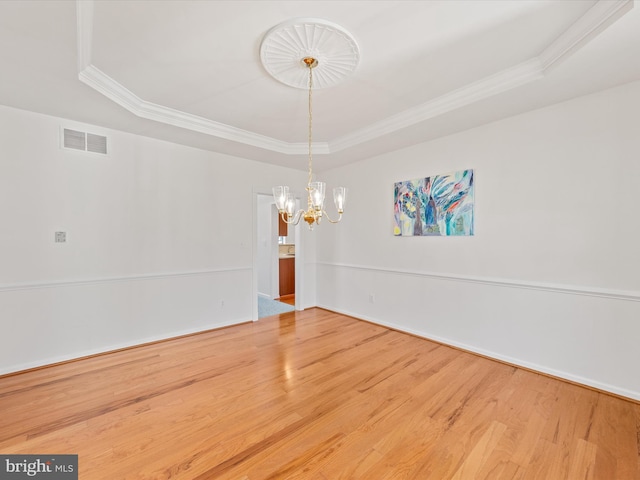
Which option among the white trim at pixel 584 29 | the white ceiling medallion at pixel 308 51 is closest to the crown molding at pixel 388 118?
the white trim at pixel 584 29

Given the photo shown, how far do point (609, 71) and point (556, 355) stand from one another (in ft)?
8.13

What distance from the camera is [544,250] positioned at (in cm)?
274

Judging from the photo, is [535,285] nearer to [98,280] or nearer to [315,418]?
[315,418]

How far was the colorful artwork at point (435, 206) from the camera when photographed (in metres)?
3.28

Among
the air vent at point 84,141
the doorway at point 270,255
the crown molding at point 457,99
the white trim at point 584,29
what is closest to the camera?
the white trim at point 584,29

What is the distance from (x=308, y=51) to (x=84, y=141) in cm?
277

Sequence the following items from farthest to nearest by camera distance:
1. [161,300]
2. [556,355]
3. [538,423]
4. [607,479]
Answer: [161,300]
[556,355]
[538,423]
[607,479]

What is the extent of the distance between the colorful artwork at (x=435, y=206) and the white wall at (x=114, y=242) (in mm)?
2317

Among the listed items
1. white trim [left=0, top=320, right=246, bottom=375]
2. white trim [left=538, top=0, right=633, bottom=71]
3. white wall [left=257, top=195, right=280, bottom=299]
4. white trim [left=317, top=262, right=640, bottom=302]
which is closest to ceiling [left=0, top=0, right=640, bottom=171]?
white trim [left=538, top=0, right=633, bottom=71]

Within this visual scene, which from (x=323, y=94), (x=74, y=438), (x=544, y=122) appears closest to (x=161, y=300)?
(x=74, y=438)

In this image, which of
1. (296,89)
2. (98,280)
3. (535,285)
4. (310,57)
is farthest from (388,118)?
(98,280)

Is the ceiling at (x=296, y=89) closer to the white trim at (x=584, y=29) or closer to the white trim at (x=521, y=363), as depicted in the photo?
the white trim at (x=584, y=29)

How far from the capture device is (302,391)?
7.99 ft

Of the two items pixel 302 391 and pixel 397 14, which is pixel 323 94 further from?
pixel 302 391
